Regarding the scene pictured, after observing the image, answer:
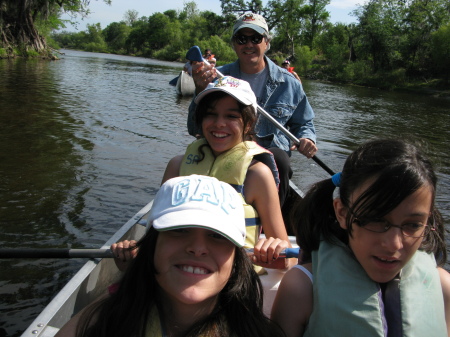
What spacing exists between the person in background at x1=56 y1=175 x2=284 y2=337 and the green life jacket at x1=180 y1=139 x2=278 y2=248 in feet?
2.57

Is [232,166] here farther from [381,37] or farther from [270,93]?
[381,37]

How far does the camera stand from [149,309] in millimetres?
1353

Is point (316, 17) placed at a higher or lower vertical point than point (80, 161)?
higher

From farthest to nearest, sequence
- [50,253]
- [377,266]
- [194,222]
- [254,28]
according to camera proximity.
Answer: [254,28] → [50,253] → [377,266] → [194,222]

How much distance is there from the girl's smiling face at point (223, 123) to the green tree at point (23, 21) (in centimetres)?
2758

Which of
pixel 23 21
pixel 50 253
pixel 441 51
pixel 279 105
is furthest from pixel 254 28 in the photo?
pixel 441 51

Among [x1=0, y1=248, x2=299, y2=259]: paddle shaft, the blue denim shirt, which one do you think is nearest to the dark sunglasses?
the blue denim shirt

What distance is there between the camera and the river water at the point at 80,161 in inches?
135

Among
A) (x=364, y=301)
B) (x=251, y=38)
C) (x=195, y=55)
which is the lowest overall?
(x=364, y=301)

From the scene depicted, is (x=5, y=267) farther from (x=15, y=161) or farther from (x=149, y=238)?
(x=15, y=161)

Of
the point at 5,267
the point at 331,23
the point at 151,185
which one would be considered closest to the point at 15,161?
the point at 151,185

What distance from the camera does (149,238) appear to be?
1.40 metres

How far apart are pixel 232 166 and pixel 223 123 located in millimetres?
250

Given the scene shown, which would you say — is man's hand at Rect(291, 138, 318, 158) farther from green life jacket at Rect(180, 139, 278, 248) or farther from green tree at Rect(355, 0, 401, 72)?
green tree at Rect(355, 0, 401, 72)
